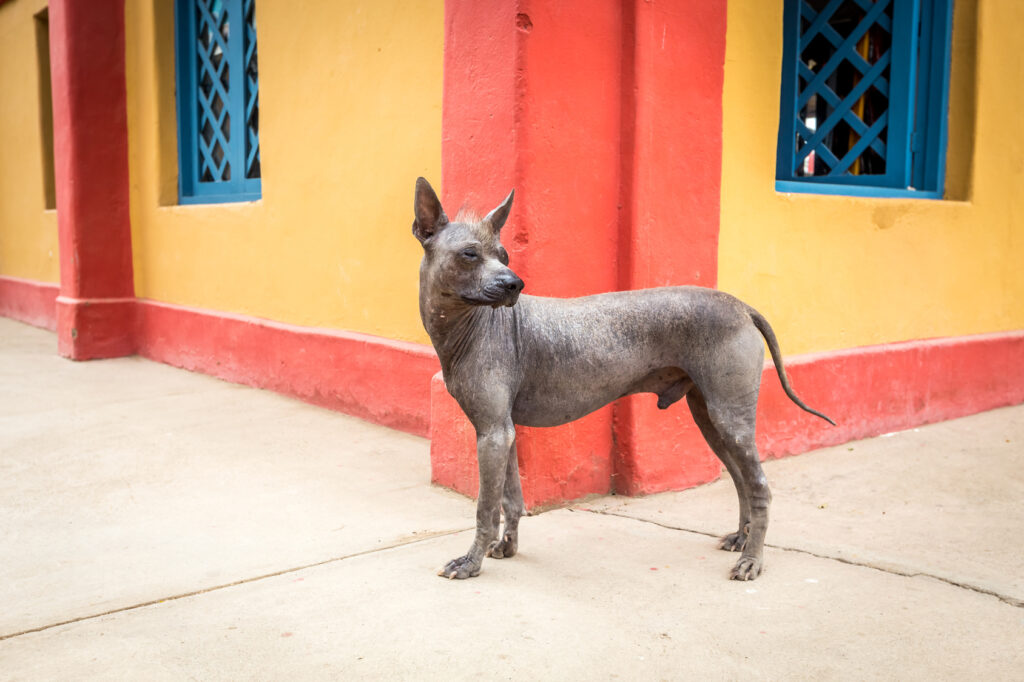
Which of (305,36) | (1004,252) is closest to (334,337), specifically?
(305,36)

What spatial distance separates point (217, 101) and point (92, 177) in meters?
1.44

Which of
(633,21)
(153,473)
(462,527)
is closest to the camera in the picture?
(462,527)

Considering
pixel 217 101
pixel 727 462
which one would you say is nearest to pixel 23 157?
pixel 217 101

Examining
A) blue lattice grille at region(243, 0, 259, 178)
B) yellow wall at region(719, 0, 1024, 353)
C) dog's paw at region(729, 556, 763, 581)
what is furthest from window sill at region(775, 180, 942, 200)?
blue lattice grille at region(243, 0, 259, 178)

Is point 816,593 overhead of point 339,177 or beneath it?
beneath

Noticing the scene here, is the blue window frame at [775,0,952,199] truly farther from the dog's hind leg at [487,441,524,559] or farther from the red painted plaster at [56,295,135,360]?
the red painted plaster at [56,295,135,360]

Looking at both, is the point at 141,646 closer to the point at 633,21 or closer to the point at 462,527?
the point at 462,527

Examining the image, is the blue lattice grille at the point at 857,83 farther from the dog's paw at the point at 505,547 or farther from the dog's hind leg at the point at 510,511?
the dog's paw at the point at 505,547

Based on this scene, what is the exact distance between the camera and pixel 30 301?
1096 centimetres

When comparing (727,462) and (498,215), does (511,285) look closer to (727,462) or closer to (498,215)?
(498,215)

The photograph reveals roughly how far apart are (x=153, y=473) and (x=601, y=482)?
7.98 ft

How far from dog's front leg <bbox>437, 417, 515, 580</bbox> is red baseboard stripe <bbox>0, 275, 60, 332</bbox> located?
28.2 feet

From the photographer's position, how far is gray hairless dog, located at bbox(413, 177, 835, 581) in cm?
314

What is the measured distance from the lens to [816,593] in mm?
3113
